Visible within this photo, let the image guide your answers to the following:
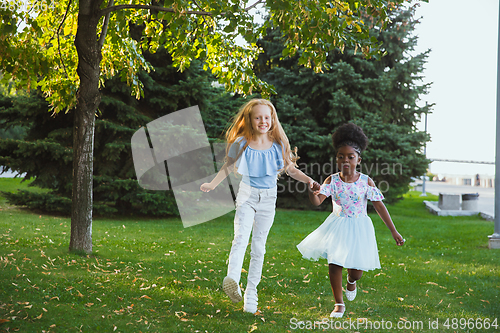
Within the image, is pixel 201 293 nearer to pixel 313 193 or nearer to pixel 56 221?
pixel 313 193

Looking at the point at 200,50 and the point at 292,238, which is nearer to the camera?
the point at 200,50

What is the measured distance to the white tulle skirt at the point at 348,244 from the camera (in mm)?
3768

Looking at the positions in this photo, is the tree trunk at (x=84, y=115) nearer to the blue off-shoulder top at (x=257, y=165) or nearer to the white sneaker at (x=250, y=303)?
the blue off-shoulder top at (x=257, y=165)

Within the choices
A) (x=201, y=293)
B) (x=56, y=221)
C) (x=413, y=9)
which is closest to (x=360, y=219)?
(x=201, y=293)

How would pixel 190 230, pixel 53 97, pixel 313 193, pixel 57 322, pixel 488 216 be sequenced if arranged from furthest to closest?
pixel 488 216 → pixel 190 230 → pixel 53 97 → pixel 313 193 → pixel 57 322

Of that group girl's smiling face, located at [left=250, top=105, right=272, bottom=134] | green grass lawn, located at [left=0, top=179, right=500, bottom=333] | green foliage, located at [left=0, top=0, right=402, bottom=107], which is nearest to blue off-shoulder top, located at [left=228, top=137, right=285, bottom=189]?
girl's smiling face, located at [left=250, top=105, right=272, bottom=134]

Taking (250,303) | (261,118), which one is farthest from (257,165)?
(250,303)

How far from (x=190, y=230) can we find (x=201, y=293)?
18.0ft

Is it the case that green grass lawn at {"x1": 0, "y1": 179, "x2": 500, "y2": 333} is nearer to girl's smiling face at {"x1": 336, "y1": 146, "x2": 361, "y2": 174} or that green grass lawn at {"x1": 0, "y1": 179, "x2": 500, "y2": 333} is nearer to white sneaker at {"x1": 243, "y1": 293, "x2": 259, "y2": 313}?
white sneaker at {"x1": 243, "y1": 293, "x2": 259, "y2": 313}

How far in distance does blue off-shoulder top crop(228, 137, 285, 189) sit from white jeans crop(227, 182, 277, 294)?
68 millimetres

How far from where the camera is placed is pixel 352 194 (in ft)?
12.7

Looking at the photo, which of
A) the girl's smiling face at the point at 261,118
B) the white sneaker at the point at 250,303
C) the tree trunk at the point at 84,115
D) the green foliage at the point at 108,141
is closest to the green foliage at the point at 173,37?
the tree trunk at the point at 84,115

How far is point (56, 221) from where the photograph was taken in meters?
10.3

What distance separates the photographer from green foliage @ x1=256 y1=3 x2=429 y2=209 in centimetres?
1422
